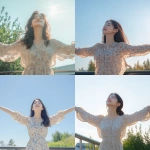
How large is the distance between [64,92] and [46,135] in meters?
0.32

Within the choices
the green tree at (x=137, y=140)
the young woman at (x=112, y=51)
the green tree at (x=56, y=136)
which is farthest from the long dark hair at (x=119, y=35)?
the green tree at (x=56, y=136)

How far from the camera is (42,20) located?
177 cm

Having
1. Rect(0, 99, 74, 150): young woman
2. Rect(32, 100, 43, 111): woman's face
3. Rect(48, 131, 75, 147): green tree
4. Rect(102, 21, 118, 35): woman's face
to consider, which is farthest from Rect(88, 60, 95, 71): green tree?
Rect(48, 131, 75, 147): green tree

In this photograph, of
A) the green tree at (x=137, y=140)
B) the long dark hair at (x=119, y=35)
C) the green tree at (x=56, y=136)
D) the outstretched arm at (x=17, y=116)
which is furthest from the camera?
the green tree at (x=56, y=136)

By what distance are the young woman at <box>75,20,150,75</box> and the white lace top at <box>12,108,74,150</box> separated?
0.38 m

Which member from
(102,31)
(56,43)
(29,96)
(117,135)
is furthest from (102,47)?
(29,96)

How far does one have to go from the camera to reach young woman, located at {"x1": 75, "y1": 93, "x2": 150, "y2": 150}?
5.44 feet

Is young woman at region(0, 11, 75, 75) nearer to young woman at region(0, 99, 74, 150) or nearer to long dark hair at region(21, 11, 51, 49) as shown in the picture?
long dark hair at region(21, 11, 51, 49)

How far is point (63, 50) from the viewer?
1.77 metres

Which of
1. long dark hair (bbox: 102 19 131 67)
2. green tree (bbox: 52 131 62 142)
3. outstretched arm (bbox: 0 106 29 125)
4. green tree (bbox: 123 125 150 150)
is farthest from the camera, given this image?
A: green tree (bbox: 52 131 62 142)

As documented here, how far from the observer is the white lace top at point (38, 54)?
1706 mm

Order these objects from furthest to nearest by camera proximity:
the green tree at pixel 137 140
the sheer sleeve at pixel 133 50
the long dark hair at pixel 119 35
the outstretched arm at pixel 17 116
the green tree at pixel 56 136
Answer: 1. the green tree at pixel 56 136
2. the green tree at pixel 137 140
3. the outstretched arm at pixel 17 116
4. the long dark hair at pixel 119 35
5. the sheer sleeve at pixel 133 50

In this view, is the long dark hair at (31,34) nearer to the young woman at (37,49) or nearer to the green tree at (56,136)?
the young woman at (37,49)

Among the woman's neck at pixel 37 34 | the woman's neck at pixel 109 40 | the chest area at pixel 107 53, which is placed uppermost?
the woman's neck at pixel 37 34
